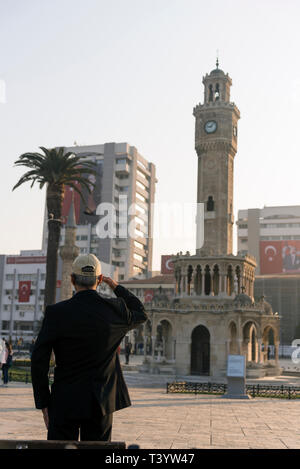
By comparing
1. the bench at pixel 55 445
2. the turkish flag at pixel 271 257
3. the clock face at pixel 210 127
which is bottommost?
the bench at pixel 55 445

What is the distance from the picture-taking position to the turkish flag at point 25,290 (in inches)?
4099

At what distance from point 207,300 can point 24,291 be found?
63.1 meters

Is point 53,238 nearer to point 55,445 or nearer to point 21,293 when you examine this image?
point 55,445

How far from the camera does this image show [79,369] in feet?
14.6

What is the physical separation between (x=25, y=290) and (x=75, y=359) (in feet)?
339

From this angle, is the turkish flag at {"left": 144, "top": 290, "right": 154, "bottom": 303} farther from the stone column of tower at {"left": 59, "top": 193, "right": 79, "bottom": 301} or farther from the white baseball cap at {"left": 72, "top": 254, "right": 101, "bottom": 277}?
the white baseball cap at {"left": 72, "top": 254, "right": 101, "bottom": 277}

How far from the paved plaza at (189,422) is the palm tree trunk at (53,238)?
13.2 metres

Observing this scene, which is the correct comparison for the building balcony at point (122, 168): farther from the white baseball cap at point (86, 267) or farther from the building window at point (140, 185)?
the white baseball cap at point (86, 267)

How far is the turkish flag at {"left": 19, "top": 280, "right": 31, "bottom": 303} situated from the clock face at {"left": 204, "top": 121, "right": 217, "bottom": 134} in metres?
62.0

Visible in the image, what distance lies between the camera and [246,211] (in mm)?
140875

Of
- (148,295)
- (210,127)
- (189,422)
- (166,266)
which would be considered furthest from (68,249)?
(166,266)

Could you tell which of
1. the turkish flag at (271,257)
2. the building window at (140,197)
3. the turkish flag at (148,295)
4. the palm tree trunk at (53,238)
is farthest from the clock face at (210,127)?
the building window at (140,197)

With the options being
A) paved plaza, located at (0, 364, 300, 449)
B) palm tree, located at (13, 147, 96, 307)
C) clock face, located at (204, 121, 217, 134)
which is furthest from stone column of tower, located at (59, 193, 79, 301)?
paved plaza, located at (0, 364, 300, 449)

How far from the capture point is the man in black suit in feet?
14.3
